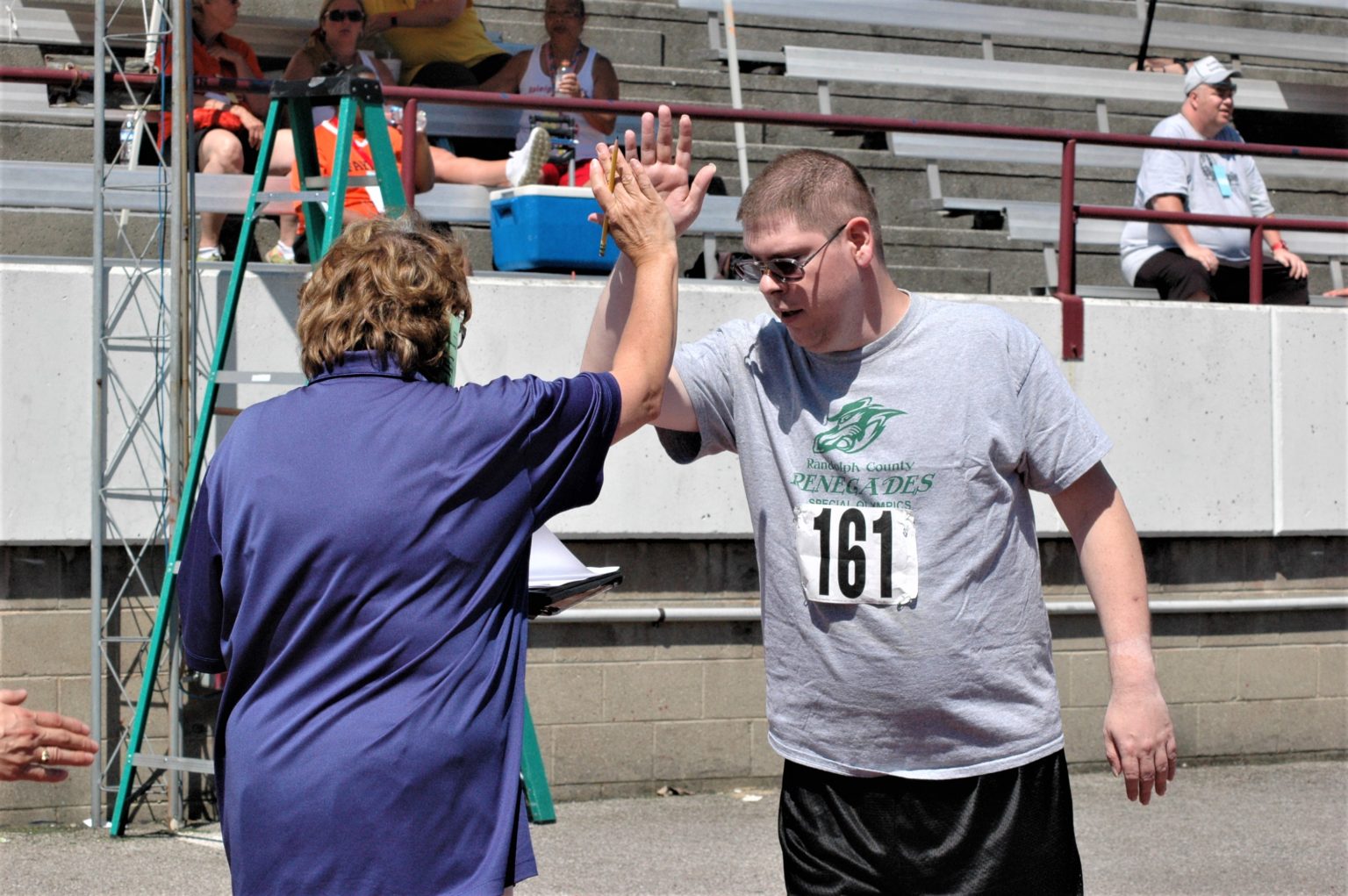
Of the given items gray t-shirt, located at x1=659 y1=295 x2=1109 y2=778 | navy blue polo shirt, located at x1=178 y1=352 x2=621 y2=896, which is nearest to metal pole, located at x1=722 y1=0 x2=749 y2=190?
gray t-shirt, located at x1=659 y1=295 x2=1109 y2=778

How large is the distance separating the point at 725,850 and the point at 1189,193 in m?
4.51

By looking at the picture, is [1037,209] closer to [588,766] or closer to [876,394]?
[588,766]

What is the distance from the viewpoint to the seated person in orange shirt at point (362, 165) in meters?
6.39

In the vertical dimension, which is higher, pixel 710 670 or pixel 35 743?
pixel 35 743

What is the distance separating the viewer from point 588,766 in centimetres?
644

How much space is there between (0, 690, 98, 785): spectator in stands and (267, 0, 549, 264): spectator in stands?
426 cm

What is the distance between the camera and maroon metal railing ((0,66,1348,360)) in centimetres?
633

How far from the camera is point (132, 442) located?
584 centimetres

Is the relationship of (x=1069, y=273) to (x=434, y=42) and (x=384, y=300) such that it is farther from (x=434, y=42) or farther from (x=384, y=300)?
(x=384, y=300)

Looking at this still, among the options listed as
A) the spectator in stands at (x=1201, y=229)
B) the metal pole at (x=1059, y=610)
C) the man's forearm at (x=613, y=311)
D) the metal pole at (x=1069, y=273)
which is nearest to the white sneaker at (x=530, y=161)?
the metal pole at (x=1059, y=610)

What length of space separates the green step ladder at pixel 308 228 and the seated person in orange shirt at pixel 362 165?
379mm

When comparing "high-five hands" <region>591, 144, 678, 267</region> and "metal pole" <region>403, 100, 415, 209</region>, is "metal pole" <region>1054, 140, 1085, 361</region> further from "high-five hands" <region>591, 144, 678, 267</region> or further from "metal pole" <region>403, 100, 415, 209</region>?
"high-five hands" <region>591, 144, 678, 267</region>

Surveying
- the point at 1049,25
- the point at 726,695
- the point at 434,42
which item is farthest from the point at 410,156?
the point at 1049,25

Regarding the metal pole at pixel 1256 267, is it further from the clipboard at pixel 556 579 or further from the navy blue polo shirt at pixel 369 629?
the navy blue polo shirt at pixel 369 629
